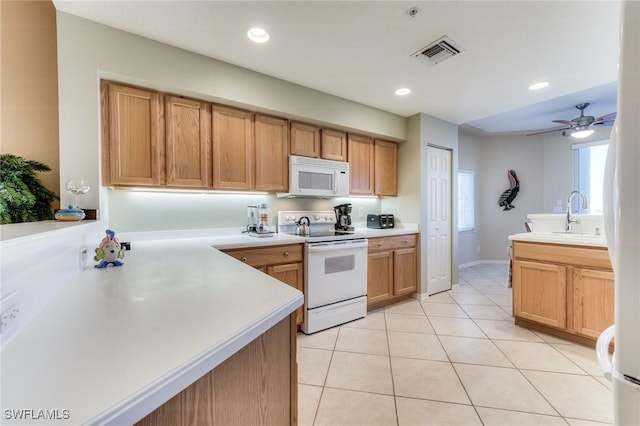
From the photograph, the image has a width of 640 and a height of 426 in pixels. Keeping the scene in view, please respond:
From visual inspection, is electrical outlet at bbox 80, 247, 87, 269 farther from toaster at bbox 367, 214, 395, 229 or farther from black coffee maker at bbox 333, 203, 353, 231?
toaster at bbox 367, 214, 395, 229

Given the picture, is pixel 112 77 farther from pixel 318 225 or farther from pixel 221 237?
pixel 318 225

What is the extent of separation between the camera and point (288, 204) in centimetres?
316

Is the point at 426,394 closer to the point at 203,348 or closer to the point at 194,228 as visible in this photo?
the point at 203,348

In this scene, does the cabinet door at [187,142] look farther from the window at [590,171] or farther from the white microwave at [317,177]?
the window at [590,171]

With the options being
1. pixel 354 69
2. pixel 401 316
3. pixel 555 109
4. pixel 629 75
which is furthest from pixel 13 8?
pixel 555 109

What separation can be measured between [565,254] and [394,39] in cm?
235

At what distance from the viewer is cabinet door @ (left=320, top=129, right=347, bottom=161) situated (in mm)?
3088

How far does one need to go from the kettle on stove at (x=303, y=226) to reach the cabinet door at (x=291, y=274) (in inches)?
18.1

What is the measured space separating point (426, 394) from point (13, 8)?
385 cm

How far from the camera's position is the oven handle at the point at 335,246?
8.42 feet

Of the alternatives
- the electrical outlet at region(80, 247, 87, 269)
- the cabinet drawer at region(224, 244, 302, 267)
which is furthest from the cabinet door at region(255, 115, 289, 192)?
the electrical outlet at region(80, 247, 87, 269)

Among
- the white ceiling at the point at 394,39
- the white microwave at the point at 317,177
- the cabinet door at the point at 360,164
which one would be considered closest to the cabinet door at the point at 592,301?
the white ceiling at the point at 394,39

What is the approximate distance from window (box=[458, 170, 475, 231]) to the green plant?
227 inches

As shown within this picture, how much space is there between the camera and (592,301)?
220 centimetres
